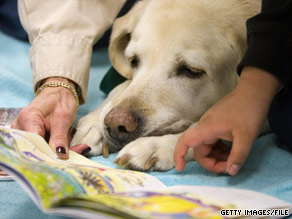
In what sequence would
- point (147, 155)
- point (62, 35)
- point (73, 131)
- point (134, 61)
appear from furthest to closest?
point (62, 35), point (134, 61), point (73, 131), point (147, 155)

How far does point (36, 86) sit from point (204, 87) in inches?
29.2

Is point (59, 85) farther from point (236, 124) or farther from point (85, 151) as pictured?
point (236, 124)

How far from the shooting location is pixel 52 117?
1.43 m

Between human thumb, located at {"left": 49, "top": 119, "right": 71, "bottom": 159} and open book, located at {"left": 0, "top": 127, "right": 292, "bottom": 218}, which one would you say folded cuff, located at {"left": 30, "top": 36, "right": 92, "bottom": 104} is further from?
open book, located at {"left": 0, "top": 127, "right": 292, "bottom": 218}

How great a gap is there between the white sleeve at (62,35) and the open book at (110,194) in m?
0.61

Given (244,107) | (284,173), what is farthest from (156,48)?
(284,173)

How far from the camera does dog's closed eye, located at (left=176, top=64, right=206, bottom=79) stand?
1506 mm

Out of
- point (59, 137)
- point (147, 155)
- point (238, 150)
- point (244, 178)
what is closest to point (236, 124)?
point (238, 150)

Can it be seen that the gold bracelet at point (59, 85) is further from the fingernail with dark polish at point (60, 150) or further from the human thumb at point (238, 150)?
the human thumb at point (238, 150)

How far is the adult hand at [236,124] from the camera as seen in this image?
3.40ft

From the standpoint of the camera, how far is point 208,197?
3.17ft

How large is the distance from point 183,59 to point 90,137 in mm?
482

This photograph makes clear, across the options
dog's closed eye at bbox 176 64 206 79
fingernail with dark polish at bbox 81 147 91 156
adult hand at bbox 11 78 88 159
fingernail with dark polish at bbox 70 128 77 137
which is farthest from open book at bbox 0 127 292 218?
dog's closed eye at bbox 176 64 206 79

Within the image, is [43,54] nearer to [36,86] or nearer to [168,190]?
[36,86]
